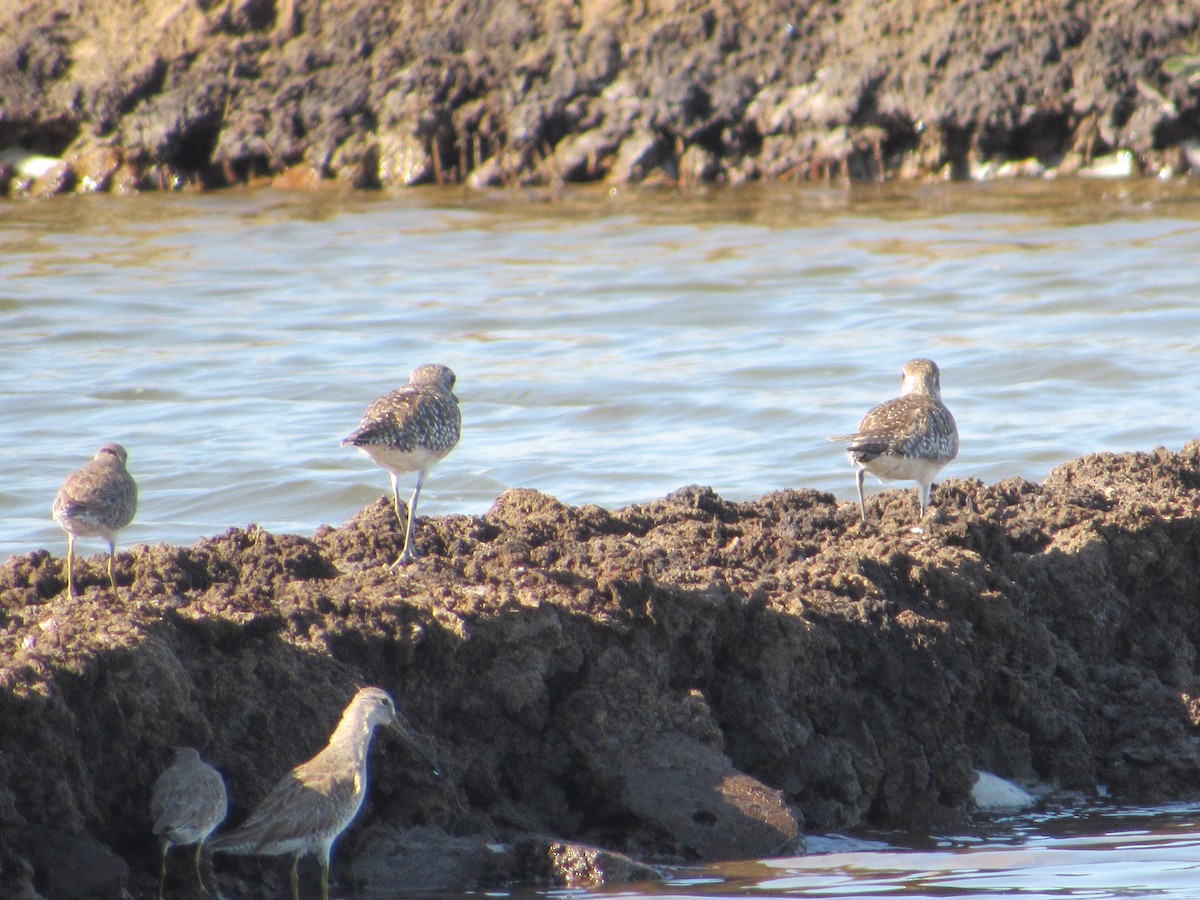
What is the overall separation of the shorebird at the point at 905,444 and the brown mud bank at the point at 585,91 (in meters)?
13.3

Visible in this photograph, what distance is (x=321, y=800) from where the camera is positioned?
4.59 m

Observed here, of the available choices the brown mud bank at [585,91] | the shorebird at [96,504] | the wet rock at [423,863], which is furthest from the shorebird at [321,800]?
the brown mud bank at [585,91]

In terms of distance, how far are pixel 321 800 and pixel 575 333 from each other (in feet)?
36.2

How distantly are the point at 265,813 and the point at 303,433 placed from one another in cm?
751

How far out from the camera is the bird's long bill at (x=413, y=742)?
4.89 m

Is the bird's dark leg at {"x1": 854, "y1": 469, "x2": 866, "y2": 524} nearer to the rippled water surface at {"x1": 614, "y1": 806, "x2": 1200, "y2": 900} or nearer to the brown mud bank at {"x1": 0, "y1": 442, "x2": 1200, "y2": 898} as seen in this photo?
the brown mud bank at {"x1": 0, "y1": 442, "x2": 1200, "y2": 898}

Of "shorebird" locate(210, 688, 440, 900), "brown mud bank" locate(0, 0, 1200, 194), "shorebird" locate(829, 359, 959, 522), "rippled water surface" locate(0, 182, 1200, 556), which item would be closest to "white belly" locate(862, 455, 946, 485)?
"shorebird" locate(829, 359, 959, 522)

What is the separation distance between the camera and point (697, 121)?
2097cm

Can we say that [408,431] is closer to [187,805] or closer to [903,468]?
[903,468]

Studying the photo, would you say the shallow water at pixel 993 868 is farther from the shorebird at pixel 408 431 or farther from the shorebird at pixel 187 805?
the shorebird at pixel 408 431

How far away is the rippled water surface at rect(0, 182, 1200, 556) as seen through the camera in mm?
11055

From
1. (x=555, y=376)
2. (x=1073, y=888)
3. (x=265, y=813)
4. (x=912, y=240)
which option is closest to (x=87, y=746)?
(x=265, y=813)

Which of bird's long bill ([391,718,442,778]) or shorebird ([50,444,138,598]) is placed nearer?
bird's long bill ([391,718,442,778])

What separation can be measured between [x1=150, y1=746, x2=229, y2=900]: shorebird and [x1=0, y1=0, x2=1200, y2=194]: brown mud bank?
16966 millimetres
